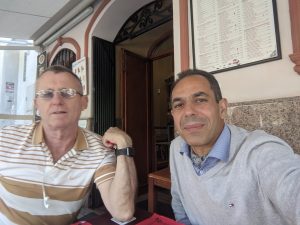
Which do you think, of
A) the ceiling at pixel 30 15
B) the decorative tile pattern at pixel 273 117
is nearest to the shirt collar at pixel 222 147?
the decorative tile pattern at pixel 273 117

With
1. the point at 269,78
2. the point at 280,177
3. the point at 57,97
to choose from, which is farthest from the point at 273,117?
the point at 57,97

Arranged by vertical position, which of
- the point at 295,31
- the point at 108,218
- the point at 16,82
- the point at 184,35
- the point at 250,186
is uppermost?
the point at 16,82

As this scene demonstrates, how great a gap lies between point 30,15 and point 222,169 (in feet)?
11.9

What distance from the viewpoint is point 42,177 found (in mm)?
1010

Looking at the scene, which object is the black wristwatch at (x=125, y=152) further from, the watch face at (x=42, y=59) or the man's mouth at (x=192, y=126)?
the watch face at (x=42, y=59)

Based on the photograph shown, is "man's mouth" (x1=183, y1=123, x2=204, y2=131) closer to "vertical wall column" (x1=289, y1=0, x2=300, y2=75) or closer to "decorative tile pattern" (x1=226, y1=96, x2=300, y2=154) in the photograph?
"decorative tile pattern" (x1=226, y1=96, x2=300, y2=154)

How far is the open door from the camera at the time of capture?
3.46 metres

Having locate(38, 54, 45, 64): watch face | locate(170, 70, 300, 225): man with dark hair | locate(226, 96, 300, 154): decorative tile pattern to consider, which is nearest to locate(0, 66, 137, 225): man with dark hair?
locate(170, 70, 300, 225): man with dark hair

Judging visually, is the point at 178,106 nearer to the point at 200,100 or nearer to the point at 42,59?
the point at 200,100

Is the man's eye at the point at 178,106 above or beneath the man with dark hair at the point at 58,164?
above

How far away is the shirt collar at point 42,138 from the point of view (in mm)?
1086

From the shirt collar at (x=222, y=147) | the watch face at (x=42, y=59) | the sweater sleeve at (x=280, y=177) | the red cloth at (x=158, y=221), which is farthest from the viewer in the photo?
the watch face at (x=42, y=59)

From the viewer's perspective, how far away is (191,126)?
99 cm

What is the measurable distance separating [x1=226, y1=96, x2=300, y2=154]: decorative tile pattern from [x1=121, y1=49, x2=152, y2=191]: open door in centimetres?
214
